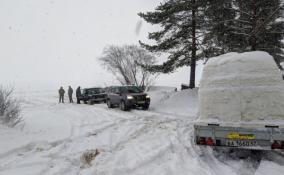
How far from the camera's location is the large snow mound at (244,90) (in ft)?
20.7

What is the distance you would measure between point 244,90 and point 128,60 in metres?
42.4

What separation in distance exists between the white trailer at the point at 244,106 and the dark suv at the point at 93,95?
21.8 meters

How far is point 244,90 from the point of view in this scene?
6.52 m

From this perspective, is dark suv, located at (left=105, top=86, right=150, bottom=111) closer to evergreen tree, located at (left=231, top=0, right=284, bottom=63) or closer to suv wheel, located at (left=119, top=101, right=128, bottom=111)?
suv wheel, located at (left=119, top=101, right=128, bottom=111)

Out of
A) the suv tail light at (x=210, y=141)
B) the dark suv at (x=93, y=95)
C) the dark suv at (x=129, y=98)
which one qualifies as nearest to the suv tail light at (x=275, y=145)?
the suv tail light at (x=210, y=141)

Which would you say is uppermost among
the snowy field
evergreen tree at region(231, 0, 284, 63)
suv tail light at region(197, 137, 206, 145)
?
evergreen tree at region(231, 0, 284, 63)

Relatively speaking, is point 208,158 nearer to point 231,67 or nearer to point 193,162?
point 193,162

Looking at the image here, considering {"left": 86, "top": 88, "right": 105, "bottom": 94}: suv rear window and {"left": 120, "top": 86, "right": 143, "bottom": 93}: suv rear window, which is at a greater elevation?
{"left": 120, "top": 86, "right": 143, "bottom": 93}: suv rear window

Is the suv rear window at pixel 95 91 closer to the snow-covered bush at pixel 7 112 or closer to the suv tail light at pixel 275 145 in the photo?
the snow-covered bush at pixel 7 112

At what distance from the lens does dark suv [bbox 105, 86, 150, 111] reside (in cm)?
1848

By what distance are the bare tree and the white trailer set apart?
40.6m

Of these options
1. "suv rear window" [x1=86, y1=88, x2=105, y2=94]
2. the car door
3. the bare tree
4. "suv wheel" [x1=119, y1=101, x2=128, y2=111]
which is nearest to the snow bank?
"suv wheel" [x1=119, y1=101, x2=128, y2=111]

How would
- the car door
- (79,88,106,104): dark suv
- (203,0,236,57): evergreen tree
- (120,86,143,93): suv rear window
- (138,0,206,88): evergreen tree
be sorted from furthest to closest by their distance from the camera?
(79,88,106,104): dark suv → (138,0,206,88): evergreen tree → the car door → (120,86,143,93): suv rear window → (203,0,236,57): evergreen tree

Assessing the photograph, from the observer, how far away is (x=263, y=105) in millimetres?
6297
